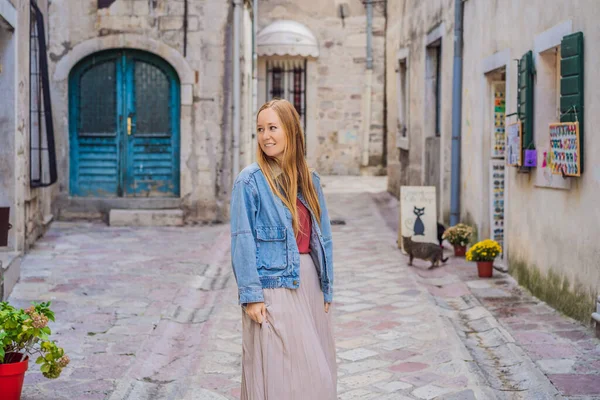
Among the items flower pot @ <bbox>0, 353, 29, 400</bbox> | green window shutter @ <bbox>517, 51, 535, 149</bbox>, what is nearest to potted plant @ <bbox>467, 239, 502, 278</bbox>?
green window shutter @ <bbox>517, 51, 535, 149</bbox>

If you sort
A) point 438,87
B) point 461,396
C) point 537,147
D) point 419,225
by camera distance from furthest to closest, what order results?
1. point 438,87
2. point 419,225
3. point 537,147
4. point 461,396

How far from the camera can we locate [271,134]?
3.87 m

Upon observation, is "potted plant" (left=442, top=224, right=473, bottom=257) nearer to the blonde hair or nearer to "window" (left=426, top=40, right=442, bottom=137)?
"window" (left=426, top=40, right=442, bottom=137)

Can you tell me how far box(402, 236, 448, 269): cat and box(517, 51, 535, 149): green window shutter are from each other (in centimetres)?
182

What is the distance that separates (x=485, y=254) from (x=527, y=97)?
1641 millimetres

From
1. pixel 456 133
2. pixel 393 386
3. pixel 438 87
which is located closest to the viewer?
pixel 393 386

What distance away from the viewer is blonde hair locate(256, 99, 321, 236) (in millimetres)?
3875

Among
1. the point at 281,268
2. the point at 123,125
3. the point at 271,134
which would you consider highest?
the point at 123,125

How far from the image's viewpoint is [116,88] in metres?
13.8

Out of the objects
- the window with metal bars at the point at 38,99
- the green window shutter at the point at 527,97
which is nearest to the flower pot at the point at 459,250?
the green window shutter at the point at 527,97

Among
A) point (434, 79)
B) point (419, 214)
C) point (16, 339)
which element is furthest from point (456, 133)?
point (16, 339)

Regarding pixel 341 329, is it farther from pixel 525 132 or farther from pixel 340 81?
pixel 340 81

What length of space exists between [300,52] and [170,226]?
36.5ft

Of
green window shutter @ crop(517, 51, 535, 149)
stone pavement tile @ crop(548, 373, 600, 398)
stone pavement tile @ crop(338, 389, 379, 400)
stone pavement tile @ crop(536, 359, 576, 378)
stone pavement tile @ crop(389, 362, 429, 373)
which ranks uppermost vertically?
green window shutter @ crop(517, 51, 535, 149)
